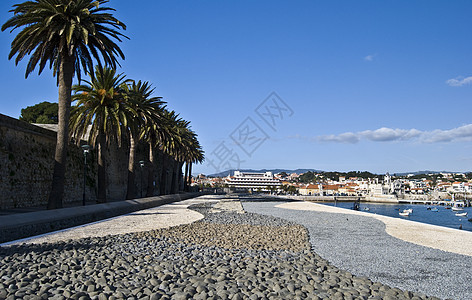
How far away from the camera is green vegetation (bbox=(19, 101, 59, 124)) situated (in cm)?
5922

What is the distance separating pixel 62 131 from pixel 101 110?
6.69 metres

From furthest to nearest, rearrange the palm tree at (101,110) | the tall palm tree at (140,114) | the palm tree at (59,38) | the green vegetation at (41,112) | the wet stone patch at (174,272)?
the green vegetation at (41,112) → the tall palm tree at (140,114) → the palm tree at (101,110) → the palm tree at (59,38) → the wet stone patch at (174,272)

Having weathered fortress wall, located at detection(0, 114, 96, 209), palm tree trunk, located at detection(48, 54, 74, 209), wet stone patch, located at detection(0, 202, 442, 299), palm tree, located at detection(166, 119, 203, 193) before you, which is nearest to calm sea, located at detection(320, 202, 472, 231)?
palm tree, located at detection(166, 119, 203, 193)

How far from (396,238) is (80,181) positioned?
2424 cm

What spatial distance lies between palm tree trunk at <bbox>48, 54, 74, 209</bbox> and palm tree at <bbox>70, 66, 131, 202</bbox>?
5621 mm

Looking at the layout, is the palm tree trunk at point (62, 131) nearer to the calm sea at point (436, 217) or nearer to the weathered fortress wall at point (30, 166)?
the weathered fortress wall at point (30, 166)

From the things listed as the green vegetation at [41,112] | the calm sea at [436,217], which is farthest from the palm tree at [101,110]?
the calm sea at [436,217]

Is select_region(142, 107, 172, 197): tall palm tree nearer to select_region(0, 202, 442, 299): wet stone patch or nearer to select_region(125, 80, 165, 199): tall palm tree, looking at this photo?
select_region(125, 80, 165, 199): tall palm tree

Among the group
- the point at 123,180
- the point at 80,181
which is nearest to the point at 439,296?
the point at 80,181

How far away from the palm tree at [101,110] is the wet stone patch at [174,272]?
15.2 metres

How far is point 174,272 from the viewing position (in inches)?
298

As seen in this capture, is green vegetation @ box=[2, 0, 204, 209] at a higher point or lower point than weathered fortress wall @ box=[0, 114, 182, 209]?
higher

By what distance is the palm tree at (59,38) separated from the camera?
1842cm

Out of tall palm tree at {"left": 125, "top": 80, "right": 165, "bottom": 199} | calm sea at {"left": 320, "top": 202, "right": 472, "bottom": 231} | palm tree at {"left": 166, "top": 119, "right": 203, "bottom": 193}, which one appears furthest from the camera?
calm sea at {"left": 320, "top": 202, "right": 472, "bottom": 231}
